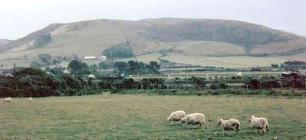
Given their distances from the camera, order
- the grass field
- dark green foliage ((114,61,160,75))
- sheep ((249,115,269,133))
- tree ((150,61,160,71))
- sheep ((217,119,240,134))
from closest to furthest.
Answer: the grass field, sheep ((249,115,269,133)), sheep ((217,119,240,134)), dark green foliage ((114,61,160,75)), tree ((150,61,160,71))

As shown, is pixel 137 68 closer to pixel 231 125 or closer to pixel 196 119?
pixel 196 119

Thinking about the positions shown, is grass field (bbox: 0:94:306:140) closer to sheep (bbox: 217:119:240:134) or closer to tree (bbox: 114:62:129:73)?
sheep (bbox: 217:119:240:134)

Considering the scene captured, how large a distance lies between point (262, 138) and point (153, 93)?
59.4 metres

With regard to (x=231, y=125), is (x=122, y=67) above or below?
above

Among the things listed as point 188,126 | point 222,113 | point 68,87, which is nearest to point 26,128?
point 188,126

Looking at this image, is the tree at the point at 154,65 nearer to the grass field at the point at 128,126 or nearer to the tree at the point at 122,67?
the tree at the point at 122,67

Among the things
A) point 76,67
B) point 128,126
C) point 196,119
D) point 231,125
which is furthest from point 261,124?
point 76,67

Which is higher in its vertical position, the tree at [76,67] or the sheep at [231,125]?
the tree at [76,67]

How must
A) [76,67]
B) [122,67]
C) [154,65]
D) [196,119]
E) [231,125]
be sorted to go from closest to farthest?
[231,125]
[196,119]
[154,65]
[76,67]
[122,67]

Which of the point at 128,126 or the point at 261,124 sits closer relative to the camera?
the point at 261,124

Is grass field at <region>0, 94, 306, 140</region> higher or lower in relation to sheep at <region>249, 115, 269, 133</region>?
lower

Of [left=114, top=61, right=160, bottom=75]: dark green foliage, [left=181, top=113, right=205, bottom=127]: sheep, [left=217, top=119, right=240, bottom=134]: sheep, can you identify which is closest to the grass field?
[left=217, top=119, right=240, bottom=134]: sheep

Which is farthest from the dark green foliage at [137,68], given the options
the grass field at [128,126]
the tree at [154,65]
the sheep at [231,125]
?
the sheep at [231,125]

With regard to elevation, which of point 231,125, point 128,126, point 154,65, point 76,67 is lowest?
point 128,126
